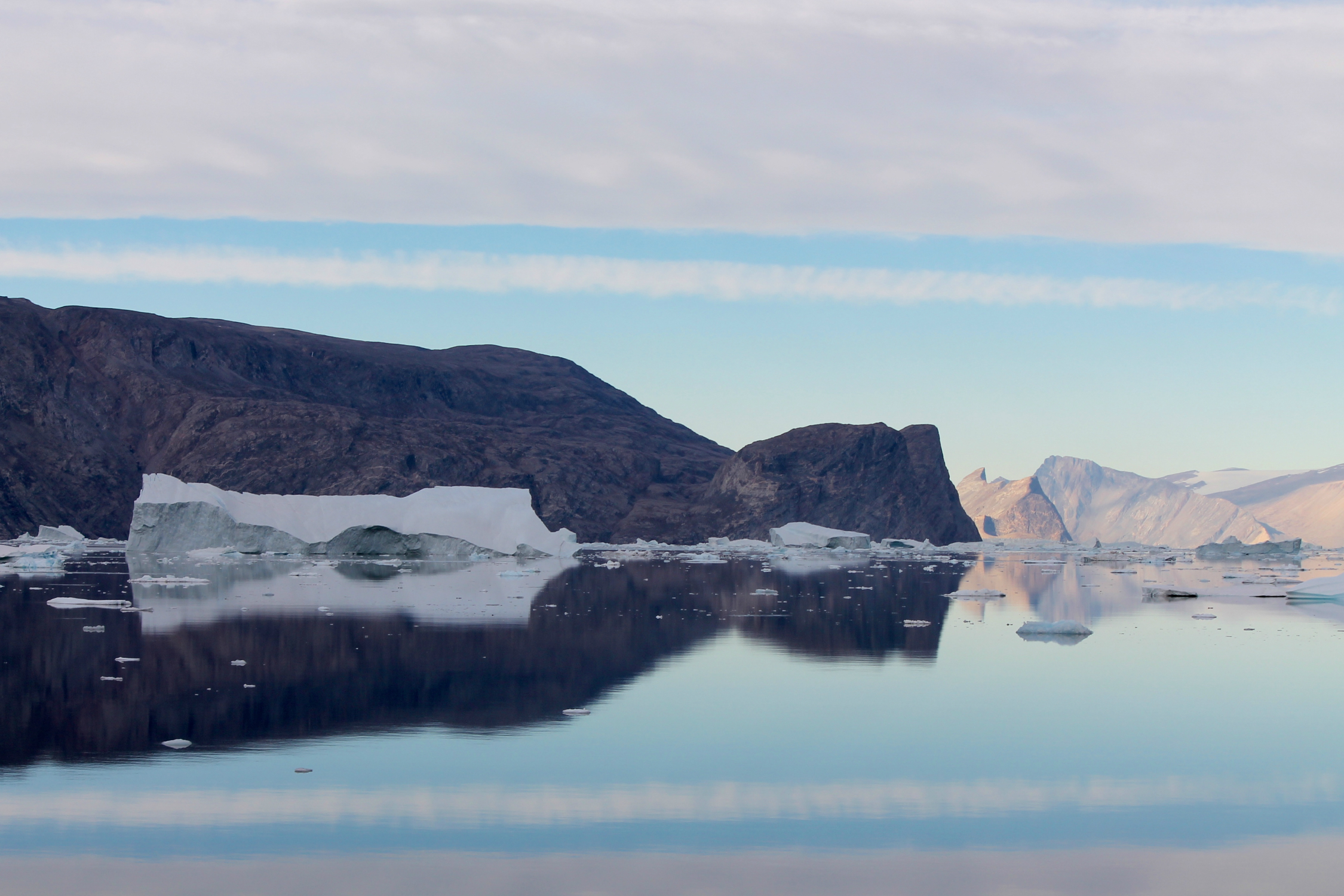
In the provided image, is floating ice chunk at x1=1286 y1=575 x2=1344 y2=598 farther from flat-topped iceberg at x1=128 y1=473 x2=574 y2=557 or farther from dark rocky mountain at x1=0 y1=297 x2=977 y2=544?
dark rocky mountain at x1=0 y1=297 x2=977 y2=544

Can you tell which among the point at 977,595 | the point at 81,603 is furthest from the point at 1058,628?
the point at 81,603

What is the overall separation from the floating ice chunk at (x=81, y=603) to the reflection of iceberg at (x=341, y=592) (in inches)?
21.4

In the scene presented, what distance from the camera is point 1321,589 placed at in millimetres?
31422

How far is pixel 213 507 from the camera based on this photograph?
178 feet

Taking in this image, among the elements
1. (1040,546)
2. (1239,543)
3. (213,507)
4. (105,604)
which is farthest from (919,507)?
(105,604)

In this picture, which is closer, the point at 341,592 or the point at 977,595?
the point at 341,592

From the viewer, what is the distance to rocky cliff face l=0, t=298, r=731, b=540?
9650 cm

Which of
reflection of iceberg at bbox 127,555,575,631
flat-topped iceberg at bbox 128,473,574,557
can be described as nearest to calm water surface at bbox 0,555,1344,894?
reflection of iceberg at bbox 127,555,575,631

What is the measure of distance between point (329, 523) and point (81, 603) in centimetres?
3188

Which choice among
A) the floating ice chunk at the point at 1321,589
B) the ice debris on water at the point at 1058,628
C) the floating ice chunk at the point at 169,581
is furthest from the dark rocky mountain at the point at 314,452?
the ice debris on water at the point at 1058,628

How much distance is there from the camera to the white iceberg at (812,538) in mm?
81688

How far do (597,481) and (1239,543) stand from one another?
6507 centimetres

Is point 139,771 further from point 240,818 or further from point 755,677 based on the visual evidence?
point 755,677

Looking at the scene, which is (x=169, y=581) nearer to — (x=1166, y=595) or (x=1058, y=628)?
(x=1058, y=628)
